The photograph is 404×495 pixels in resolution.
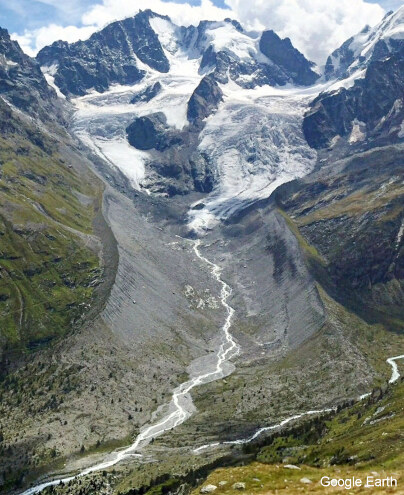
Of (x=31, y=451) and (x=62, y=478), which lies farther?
(x=31, y=451)

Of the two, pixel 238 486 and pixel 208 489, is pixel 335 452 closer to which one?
pixel 238 486

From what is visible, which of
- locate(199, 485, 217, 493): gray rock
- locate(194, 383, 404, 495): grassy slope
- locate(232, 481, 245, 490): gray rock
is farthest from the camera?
locate(199, 485, 217, 493): gray rock

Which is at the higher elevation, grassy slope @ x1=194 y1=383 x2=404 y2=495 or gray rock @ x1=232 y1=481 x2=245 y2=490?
gray rock @ x1=232 y1=481 x2=245 y2=490

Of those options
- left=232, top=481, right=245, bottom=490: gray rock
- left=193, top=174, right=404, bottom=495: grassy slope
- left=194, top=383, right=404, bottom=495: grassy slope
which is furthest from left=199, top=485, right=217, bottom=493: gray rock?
left=232, top=481, right=245, bottom=490: gray rock

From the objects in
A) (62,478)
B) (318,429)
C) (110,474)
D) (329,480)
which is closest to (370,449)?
(329,480)

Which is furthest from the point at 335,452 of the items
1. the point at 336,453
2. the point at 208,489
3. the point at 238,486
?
the point at 208,489

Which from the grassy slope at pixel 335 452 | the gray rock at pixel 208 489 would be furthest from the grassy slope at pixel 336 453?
the gray rock at pixel 208 489

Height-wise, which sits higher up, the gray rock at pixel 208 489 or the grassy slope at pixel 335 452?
the gray rock at pixel 208 489

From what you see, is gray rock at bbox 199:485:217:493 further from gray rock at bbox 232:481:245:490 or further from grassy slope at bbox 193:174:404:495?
gray rock at bbox 232:481:245:490

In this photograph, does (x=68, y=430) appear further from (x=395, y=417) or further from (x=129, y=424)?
(x=395, y=417)

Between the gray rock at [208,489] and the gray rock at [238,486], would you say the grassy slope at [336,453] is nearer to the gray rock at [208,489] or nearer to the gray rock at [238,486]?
the gray rock at [238,486]

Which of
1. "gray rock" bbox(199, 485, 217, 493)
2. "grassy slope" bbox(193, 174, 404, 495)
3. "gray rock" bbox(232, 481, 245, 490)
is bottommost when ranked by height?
"grassy slope" bbox(193, 174, 404, 495)
